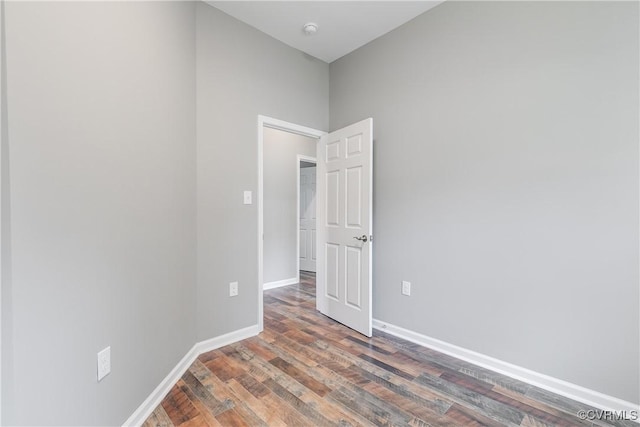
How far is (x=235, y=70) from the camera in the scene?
8.26ft

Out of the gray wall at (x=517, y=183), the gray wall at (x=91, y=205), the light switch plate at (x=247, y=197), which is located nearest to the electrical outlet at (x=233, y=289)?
the gray wall at (x=91, y=205)

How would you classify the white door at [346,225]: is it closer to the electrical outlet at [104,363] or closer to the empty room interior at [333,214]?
the empty room interior at [333,214]

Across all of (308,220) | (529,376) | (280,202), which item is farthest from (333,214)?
(308,220)

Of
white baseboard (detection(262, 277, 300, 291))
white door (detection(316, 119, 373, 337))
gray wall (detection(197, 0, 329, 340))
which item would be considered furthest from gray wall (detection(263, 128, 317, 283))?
gray wall (detection(197, 0, 329, 340))

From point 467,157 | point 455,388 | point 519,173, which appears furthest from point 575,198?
point 455,388

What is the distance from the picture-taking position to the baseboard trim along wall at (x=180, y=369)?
1.54m

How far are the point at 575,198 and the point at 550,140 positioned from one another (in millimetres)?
390

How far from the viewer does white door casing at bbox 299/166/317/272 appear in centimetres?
522

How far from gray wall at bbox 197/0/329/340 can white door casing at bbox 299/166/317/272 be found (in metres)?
2.55

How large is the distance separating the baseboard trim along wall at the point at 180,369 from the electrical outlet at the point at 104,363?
1.13 feet

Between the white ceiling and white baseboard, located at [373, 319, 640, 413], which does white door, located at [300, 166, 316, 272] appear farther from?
white baseboard, located at [373, 319, 640, 413]

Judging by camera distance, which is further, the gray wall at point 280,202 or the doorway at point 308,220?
the doorway at point 308,220

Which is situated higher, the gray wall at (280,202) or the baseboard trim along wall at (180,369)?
the gray wall at (280,202)

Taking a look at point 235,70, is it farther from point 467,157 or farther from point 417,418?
point 417,418
